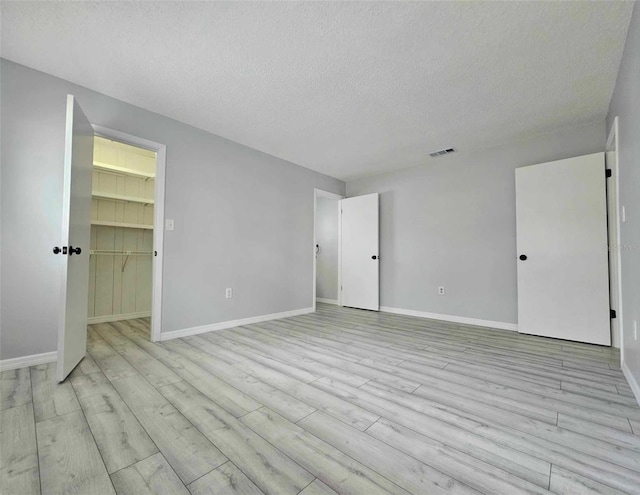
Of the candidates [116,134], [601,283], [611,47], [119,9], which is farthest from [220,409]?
[601,283]

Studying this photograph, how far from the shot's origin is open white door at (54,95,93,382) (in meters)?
1.87

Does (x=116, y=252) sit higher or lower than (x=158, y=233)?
lower

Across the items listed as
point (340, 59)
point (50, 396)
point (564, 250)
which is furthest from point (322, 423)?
point (564, 250)

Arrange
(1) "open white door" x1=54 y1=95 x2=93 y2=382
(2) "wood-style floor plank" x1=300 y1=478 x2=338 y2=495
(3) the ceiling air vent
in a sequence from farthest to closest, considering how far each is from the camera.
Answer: (3) the ceiling air vent < (1) "open white door" x1=54 y1=95 x2=93 y2=382 < (2) "wood-style floor plank" x1=300 y1=478 x2=338 y2=495

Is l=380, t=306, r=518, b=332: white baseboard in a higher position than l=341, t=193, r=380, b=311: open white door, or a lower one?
lower

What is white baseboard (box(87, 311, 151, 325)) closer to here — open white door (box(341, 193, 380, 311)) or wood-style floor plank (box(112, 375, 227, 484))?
wood-style floor plank (box(112, 375, 227, 484))

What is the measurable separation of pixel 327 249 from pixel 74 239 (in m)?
A: 4.27

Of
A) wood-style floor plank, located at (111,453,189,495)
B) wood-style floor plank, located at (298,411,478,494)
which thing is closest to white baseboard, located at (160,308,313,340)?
wood-style floor plank, located at (111,453,189,495)

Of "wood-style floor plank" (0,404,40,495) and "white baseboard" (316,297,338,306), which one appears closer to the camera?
"wood-style floor plank" (0,404,40,495)

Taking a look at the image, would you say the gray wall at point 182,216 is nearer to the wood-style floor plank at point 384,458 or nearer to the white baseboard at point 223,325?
the white baseboard at point 223,325

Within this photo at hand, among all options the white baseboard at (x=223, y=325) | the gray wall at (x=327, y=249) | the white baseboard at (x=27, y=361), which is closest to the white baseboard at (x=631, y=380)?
the white baseboard at (x=223, y=325)

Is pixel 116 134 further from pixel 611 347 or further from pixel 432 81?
pixel 611 347

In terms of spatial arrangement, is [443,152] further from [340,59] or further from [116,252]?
[116,252]

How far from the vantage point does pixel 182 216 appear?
3035 mm
